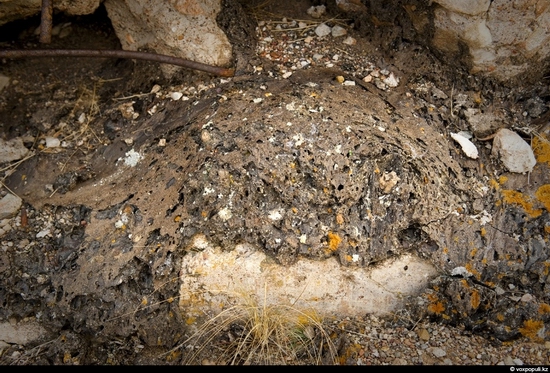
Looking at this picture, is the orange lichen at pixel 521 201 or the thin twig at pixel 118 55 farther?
the thin twig at pixel 118 55

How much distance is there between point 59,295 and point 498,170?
2.18m

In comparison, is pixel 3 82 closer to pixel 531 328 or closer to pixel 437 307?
pixel 437 307

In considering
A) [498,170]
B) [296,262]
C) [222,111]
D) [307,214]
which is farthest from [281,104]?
[498,170]

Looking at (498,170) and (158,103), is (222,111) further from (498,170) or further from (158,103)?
(498,170)

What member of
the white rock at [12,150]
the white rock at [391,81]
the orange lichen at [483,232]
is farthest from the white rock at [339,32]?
the white rock at [12,150]

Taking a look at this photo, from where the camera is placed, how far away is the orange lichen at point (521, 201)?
2627mm

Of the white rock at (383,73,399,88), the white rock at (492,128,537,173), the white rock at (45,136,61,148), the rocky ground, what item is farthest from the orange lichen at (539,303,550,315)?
the white rock at (45,136,61,148)

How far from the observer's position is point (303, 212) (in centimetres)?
256

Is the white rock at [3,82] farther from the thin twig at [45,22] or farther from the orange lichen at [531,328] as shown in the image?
the orange lichen at [531,328]

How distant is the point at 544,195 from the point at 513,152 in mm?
249

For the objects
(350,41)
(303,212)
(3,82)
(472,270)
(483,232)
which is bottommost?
(472,270)

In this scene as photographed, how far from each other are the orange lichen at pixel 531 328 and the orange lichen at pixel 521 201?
501 mm

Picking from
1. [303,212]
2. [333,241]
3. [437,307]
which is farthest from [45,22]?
[437,307]

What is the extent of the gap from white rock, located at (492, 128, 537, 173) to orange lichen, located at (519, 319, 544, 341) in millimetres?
721
